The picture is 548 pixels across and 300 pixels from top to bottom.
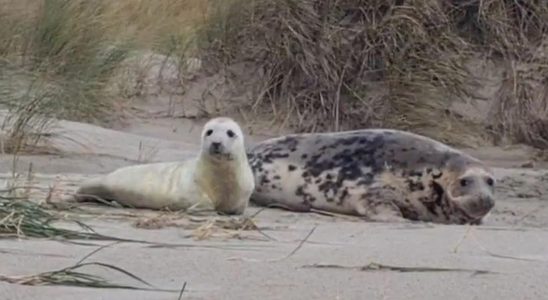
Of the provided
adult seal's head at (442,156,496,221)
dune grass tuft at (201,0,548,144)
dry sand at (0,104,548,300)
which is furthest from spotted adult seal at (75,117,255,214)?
dune grass tuft at (201,0,548,144)

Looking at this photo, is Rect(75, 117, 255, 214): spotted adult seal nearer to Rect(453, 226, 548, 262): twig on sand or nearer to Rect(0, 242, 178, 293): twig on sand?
Rect(453, 226, 548, 262): twig on sand

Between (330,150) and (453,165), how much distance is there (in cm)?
69

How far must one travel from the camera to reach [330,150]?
24.1 ft

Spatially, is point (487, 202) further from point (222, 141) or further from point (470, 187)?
point (222, 141)

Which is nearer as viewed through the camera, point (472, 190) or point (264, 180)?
point (472, 190)

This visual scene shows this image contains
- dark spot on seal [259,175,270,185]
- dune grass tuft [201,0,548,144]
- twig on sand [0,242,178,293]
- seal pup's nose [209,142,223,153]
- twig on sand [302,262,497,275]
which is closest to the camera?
twig on sand [0,242,178,293]

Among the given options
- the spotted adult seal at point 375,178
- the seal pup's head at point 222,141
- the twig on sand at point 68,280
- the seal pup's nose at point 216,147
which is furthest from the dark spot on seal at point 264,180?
the twig on sand at point 68,280

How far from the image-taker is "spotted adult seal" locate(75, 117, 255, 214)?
645cm

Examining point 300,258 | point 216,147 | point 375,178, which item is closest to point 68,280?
point 300,258

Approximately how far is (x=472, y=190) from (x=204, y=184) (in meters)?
1.30

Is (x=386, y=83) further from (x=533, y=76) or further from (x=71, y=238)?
(x=71, y=238)

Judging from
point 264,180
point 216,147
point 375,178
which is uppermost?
point 216,147

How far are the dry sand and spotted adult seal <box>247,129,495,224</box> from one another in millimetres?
230

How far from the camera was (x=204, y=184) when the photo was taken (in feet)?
21.5
